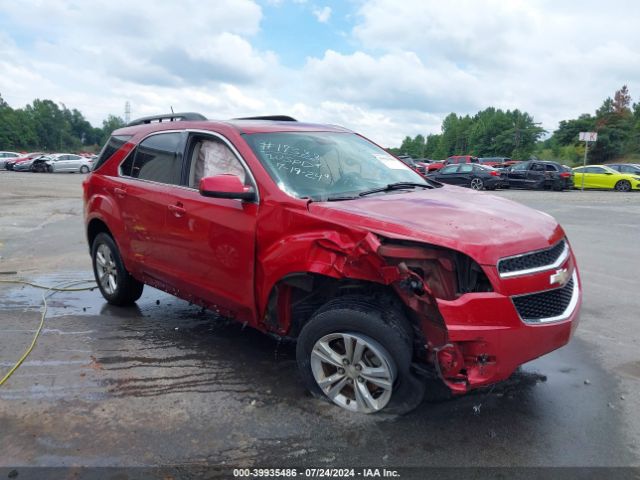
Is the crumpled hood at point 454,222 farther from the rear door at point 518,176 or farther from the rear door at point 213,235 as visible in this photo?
the rear door at point 518,176

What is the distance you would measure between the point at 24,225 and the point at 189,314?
837cm

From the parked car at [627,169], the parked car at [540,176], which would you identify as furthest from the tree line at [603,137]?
the parked car at [540,176]

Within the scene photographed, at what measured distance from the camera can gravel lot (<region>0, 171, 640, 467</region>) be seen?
299 cm

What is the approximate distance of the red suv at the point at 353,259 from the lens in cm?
297

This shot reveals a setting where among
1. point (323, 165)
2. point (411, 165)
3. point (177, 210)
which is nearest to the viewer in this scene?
point (323, 165)

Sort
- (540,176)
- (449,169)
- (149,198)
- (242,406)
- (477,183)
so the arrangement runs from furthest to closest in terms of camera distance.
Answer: (449,169) < (540,176) < (477,183) < (149,198) < (242,406)

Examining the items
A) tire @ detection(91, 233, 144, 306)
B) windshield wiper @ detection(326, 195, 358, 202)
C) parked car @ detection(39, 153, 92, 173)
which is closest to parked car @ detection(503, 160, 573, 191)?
tire @ detection(91, 233, 144, 306)

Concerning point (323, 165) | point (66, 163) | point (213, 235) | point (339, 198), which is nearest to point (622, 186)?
point (323, 165)

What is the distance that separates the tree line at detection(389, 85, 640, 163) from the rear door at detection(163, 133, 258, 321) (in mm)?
28252

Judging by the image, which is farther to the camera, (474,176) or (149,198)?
(474,176)

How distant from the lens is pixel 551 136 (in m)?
78.9

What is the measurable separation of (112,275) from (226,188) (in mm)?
2633

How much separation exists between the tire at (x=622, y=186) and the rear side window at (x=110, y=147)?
26810mm

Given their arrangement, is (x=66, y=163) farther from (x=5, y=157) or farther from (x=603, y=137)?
(x=603, y=137)
